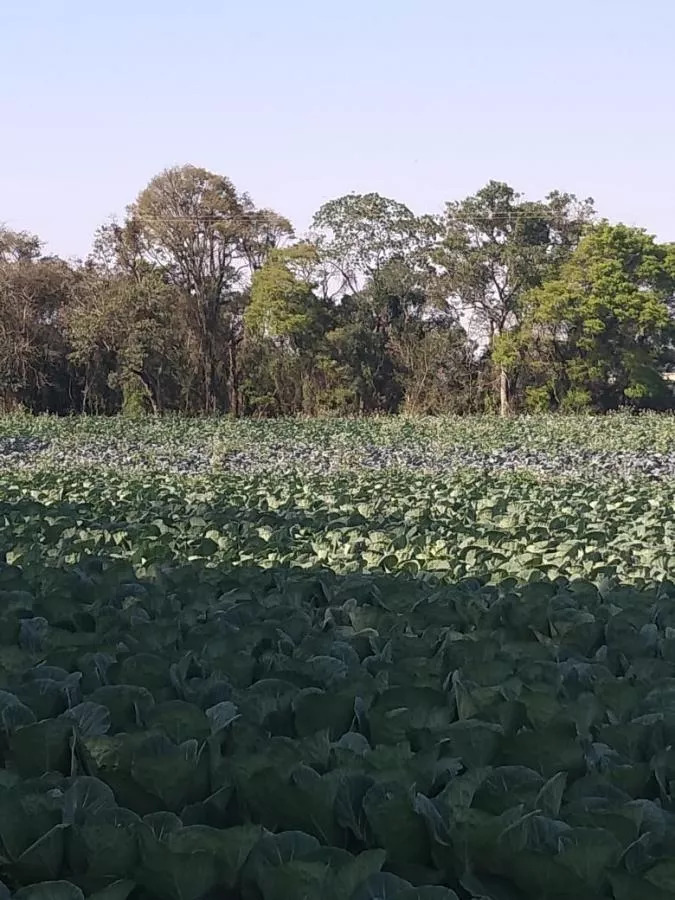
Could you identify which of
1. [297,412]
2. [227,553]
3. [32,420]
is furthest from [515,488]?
[297,412]

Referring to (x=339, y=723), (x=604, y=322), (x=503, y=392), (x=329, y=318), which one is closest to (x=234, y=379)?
(x=329, y=318)

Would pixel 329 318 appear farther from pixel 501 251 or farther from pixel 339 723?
pixel 339 723

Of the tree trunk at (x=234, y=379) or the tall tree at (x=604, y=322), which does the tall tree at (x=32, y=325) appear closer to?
the tree trunk at (x=234, y=379)

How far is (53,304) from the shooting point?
39.2 meters

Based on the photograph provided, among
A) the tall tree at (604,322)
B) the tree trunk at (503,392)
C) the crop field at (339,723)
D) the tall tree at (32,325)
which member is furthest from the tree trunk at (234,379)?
the crop field at (339,723)

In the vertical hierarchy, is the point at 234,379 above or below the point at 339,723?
above

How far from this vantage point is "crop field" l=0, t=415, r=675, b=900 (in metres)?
1.90

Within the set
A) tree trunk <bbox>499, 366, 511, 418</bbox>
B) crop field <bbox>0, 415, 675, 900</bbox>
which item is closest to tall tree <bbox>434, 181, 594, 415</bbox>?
tree trunk <bbox>499, 366, 511, 418</bbox>

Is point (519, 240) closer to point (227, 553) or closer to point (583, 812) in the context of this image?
point (227, 553)

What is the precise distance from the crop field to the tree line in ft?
103

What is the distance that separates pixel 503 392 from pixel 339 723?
3523 cm

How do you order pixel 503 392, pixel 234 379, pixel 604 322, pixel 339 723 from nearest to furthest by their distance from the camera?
pixel 339 723
pixel 604 322
pixel 503 392
pixel 234 379

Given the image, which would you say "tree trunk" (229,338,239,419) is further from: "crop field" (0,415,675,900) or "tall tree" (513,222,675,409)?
"crop field" (0,415,675,900)

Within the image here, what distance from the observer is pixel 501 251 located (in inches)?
1511
